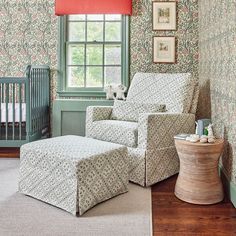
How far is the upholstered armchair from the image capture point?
2.86 metres

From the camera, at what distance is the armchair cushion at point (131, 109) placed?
325 centimetres

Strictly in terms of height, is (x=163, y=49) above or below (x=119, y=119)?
above

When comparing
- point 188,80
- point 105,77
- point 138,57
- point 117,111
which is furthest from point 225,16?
point 105,77

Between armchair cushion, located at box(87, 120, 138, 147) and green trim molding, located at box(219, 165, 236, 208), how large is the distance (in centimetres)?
76

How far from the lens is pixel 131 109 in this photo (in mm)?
3369

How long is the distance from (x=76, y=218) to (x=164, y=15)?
2.83 m

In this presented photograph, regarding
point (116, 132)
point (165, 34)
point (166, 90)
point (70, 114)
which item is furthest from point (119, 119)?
point (165, 34)

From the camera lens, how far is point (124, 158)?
2643 millimetres

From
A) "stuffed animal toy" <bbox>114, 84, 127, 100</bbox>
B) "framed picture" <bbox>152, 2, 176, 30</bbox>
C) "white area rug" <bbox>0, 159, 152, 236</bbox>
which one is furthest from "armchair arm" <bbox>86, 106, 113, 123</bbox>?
"framed picture" <bbox>152, 2, 176, 30</bbox>

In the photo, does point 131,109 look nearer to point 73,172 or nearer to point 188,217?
point 73,172

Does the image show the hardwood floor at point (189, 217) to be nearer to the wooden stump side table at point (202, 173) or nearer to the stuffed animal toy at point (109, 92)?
the wooden stump side table at point (202, 173)

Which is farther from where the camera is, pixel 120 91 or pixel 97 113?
pixel 120 91

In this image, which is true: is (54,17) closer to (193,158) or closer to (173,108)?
(173,108)

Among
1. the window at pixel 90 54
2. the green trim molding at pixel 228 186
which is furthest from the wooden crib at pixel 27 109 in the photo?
the green trim molding at pixel 228 186
